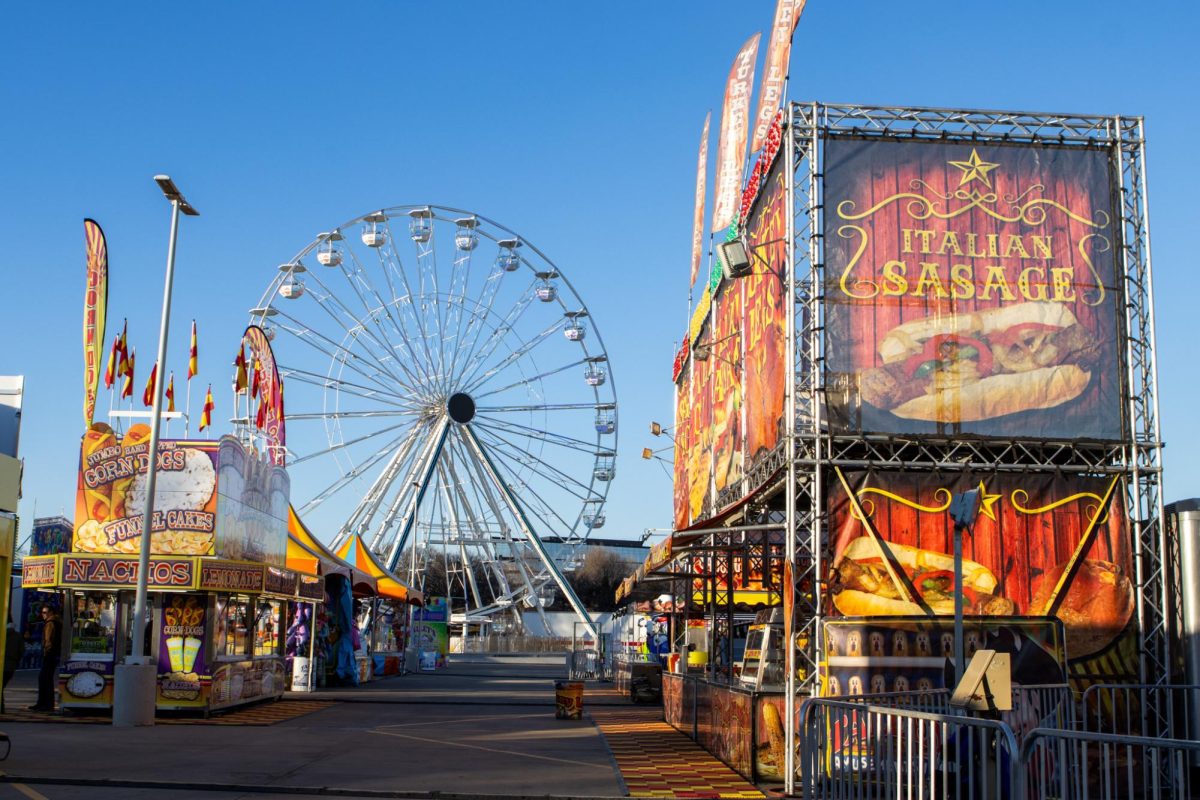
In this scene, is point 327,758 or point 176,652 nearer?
point 327,758

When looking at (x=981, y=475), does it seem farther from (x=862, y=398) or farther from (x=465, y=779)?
(x=465, y=779)

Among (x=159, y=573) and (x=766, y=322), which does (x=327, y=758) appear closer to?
(x=159, y=573)

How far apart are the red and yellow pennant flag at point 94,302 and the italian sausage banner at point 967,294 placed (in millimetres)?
10666

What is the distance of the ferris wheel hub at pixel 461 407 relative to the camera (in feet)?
131

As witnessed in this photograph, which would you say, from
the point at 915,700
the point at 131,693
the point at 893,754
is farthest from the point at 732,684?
the point at 131,693

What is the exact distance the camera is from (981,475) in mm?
15258

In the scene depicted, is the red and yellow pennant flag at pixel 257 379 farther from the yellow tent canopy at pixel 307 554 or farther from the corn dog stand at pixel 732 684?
the corn dog stand at pixel 732 684

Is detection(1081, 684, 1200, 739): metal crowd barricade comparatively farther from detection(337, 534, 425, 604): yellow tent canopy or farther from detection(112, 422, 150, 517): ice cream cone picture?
detection(337, 534, 425, 604): yellow tent canopy

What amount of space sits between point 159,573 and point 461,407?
21.5 metres

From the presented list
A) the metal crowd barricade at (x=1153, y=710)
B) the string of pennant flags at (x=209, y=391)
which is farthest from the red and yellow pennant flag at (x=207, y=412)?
the metal crowd barricade at (x=1153, y=710)

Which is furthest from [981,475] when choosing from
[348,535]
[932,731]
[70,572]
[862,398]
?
[348,535]

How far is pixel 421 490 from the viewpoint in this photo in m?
39.5

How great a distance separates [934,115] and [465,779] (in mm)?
9616

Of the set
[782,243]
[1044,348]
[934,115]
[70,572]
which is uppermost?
[934,115]
